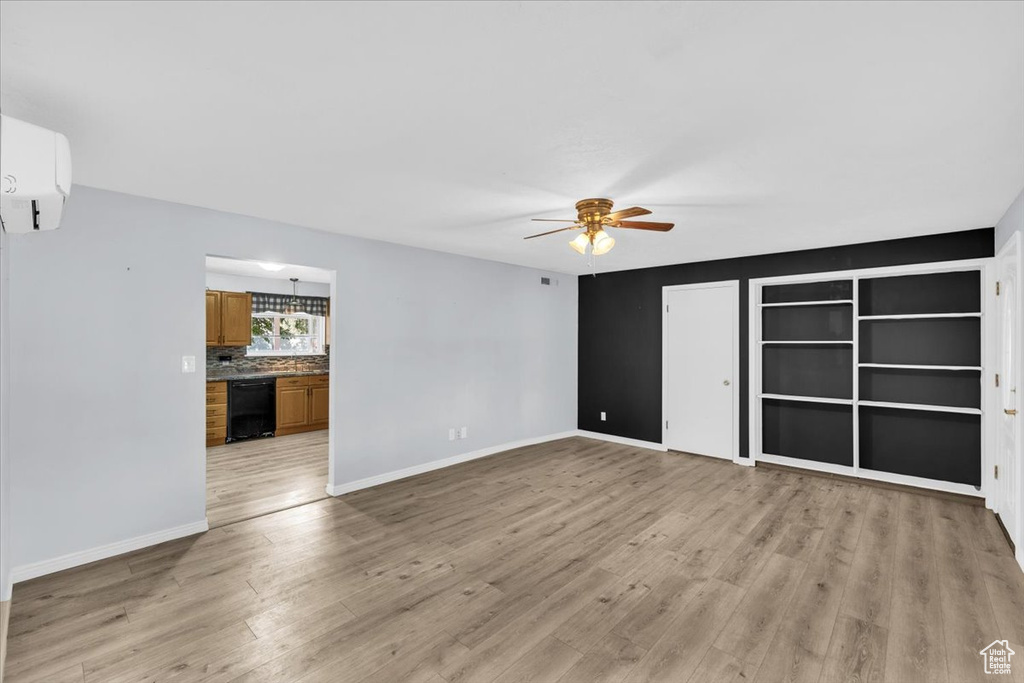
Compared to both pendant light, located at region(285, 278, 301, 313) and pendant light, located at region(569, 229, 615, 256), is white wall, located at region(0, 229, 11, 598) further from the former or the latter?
pendant light, located at region(285, 278, 301, 313)

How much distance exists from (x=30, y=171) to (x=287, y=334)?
6.42 metres

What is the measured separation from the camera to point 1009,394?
3.36 meters

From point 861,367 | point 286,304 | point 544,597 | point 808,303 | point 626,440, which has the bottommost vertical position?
point 544,597

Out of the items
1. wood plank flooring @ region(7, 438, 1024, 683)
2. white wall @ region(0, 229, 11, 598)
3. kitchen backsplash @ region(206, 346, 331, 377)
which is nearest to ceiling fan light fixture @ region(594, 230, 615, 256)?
wood plank flooring @ region(7, 438, 1024, 683)

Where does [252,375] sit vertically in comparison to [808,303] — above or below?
below

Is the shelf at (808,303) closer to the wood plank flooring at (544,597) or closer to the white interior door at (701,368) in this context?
the white interior door at (701,368)

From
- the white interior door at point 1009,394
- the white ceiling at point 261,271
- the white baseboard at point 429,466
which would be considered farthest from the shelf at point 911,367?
the white ceiling at point 261,271

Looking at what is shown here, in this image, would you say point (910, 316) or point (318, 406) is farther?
point (318, 406)

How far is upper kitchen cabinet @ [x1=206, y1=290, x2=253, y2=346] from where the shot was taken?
6.53 meters

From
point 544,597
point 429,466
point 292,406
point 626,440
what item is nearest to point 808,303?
point 626,440

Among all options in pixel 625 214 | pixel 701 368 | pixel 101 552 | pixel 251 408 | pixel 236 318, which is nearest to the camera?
pixel 625 214

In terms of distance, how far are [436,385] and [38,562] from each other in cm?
321

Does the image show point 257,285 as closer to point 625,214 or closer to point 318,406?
point 318,406

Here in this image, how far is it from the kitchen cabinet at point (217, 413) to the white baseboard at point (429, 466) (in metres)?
2.93
